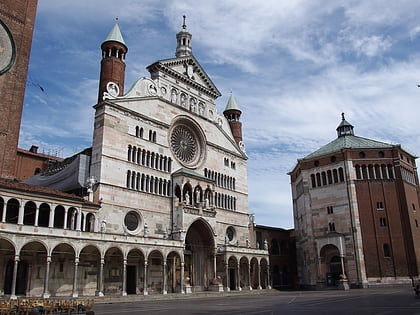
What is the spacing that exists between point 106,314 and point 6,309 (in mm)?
3773

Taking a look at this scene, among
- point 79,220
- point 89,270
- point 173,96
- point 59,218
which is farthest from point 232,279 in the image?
point 173,96

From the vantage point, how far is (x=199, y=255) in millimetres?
39031

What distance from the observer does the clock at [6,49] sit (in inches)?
1232

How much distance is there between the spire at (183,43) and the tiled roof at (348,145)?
20.7 meters

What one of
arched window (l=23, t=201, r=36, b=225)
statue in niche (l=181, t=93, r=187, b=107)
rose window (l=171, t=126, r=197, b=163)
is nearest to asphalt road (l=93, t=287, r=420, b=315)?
arched window (l=23, t=201, r=36, b=225)

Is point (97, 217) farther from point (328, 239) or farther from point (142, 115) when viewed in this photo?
point (328, 239)

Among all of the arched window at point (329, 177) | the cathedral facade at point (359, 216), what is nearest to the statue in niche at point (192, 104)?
the cathedral facade at point (359, 216)

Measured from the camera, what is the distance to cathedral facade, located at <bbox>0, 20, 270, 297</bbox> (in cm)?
2662

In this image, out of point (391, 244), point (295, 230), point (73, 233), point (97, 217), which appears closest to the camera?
point (73, 233)

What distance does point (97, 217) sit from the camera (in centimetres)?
3044

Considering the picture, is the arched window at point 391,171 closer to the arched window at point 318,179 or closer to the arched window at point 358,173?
the arched window at point 358,173

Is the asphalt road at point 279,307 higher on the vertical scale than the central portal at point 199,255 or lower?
lower

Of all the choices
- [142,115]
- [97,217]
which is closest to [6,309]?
[97,217]

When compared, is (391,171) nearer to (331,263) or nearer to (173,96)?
(331,263)
